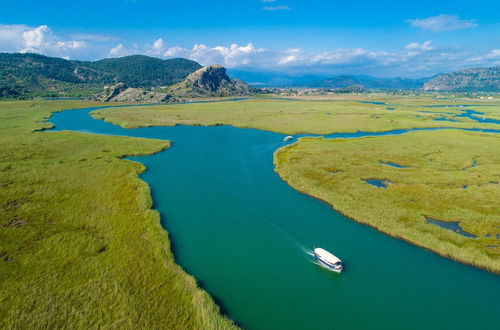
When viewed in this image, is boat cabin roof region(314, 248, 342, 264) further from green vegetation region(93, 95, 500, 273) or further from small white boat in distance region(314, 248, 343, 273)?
green vegetation region(93, 95, 500, 273)

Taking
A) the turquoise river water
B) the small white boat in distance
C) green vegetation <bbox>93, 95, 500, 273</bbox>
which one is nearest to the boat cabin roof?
the small white boat in distance

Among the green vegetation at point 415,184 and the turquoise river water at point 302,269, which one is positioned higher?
the green vegetation at point 415,184

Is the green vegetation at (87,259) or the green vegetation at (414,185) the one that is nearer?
the green vegetation at (87,259)

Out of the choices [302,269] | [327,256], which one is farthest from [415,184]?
[302,269]

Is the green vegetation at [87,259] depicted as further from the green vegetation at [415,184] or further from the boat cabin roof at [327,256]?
the green vegetation at [415,184]

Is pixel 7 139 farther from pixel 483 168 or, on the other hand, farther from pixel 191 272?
pixel 483 168

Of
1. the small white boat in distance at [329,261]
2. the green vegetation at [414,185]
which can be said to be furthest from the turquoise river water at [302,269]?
the green vegetation at [414,185]
